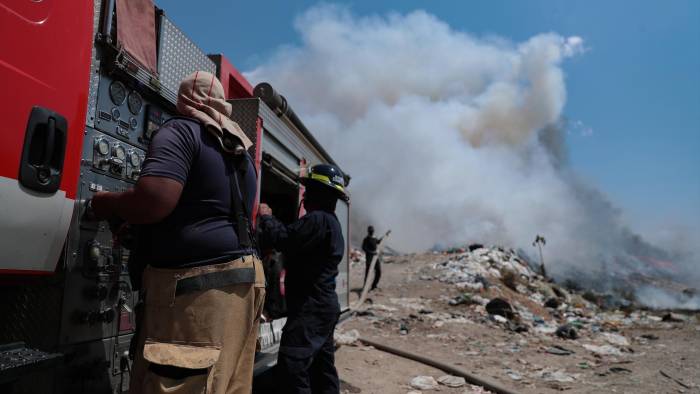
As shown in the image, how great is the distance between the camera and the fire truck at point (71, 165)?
4.78 feet

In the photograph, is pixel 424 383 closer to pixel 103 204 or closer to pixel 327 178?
pixel 327 178

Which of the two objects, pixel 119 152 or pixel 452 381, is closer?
pixel 119 152

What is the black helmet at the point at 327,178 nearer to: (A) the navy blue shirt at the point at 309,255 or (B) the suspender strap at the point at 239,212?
(A) the navy blue shirt at the point at 309,255

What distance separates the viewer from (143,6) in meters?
2.27

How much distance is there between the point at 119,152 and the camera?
6.89 feet

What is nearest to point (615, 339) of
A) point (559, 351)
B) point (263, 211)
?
point (559, 351)

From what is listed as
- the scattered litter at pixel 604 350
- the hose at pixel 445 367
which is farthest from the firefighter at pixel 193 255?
the scattered litter at pixel 604 350

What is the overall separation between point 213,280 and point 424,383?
342cm

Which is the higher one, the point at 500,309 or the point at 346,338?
the point at 500,309

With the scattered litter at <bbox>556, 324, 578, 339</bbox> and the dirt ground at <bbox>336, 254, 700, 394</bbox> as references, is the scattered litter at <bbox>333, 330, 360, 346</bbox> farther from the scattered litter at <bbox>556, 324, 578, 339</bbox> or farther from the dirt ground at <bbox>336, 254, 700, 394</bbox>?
the scattered litter at <bbox>556, 324, 578, 339</bbox>

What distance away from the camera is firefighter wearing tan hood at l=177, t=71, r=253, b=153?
5.55ft

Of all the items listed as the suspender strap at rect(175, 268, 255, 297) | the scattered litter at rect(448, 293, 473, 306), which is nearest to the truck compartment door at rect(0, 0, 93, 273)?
the suspender strap at rect(175, 268, 255, 297)

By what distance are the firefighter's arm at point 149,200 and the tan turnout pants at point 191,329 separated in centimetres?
21

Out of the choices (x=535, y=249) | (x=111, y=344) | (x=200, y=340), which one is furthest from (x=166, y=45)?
(x=535, y=249)
